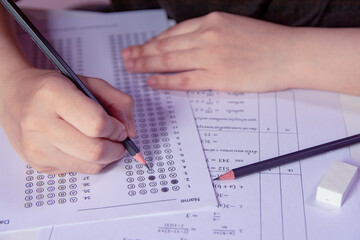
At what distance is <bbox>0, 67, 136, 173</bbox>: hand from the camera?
20.4 inches

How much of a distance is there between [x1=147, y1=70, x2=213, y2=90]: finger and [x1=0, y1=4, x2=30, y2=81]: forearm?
0.66ft

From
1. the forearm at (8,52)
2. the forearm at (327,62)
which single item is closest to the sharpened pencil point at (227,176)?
the forearm at (327,62)

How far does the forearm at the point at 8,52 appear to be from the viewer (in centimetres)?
63

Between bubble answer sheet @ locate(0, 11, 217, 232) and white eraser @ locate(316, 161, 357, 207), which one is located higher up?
white eraser @ locate(316, 161, 357, 207)

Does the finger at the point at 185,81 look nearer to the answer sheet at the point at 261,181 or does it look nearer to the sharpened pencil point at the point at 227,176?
the answer sheet at the point at 261,181

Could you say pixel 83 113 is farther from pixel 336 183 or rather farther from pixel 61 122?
pixel 336 183

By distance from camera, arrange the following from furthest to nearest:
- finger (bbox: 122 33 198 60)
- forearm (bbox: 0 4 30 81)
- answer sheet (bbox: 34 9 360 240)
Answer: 1. finger (bbox: 122 33 198 60)
2. forearm (bbox: 0 4 30 81)
3. answer sheet (bbox: 34 9 360 240)

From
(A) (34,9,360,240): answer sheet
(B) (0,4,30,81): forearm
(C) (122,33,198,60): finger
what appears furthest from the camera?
(C) (122,33,198,60): finger

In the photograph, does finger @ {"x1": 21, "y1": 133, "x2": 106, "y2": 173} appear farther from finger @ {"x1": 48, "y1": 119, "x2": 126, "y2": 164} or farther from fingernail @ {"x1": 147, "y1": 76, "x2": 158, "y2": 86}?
fingernail @ {"x1": 147, "y1": 76, "x2": 158, "y2": 86}

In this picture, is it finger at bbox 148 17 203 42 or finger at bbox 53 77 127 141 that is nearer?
finger at bbox 53 77 127 141

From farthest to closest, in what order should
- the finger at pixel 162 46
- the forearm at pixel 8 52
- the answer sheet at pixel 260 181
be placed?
the finger at pixel 162 46, the forearm at pixel 8 52, the answer sheet at pixel 260 181

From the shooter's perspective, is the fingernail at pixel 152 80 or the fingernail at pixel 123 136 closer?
the fingernail at pixel 123 136

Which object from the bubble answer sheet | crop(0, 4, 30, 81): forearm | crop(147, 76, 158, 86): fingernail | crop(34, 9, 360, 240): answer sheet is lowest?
crop(34, 9, 360, 240): answer sheet

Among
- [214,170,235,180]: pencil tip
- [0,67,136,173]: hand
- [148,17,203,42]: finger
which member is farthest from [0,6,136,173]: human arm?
[148,17,203,42]: finger
